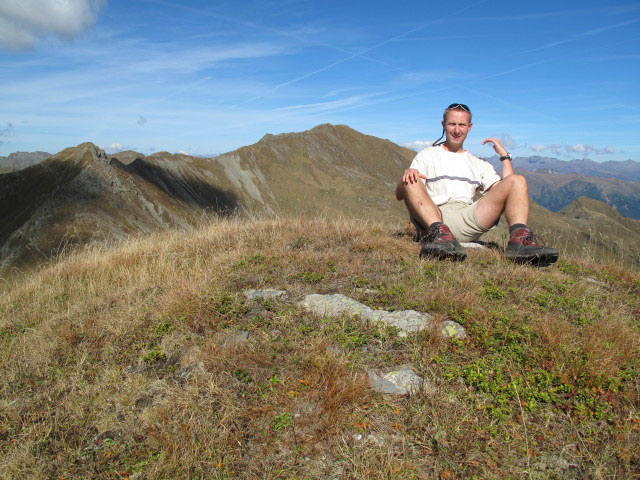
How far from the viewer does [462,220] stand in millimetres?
5988

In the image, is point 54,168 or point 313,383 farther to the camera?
point 54,168

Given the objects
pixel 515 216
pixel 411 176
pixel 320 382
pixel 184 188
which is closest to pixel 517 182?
pixel 515 216

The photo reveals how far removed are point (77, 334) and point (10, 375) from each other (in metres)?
0.65

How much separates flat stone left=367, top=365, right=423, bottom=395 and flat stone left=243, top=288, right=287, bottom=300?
1658 millimetres

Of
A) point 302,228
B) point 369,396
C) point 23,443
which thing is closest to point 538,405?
point 369,396

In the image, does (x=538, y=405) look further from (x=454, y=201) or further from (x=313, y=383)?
(x=454, y=201)

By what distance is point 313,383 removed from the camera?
2691 millimetres

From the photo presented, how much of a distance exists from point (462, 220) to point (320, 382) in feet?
14.0

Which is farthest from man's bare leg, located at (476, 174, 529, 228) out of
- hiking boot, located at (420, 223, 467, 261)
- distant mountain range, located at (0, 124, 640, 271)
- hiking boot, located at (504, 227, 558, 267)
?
distant mountain range, located at (0, 124, 640, 271)

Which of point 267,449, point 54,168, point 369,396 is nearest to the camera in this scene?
point 267,449

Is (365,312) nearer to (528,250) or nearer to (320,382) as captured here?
(320,382)

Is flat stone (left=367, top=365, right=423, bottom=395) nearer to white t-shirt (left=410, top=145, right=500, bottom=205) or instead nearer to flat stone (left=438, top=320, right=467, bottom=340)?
flat stone (left=438, top=320, right=467, bottom=340)

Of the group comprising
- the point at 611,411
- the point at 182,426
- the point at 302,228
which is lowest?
the point at 611,411

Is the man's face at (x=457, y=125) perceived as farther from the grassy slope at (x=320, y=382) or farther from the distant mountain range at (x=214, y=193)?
the distant mountain range at (x=214, y=193)
